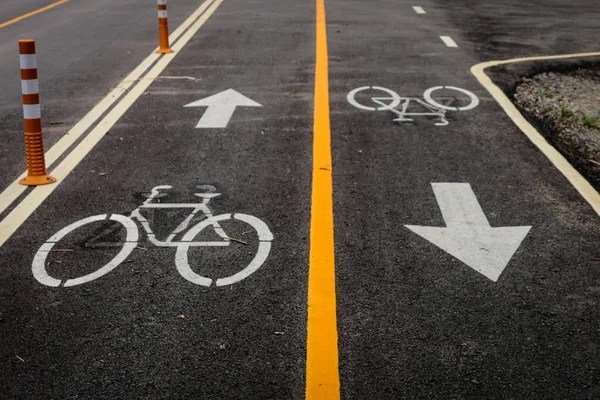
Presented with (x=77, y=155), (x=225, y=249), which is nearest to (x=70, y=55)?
(x=77, y=155)

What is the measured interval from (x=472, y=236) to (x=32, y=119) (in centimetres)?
381

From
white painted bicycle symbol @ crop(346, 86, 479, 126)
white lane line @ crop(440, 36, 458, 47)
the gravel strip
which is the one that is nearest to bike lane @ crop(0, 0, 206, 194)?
white painted bicycle symbol @ crop(346, 86, 479, 126)

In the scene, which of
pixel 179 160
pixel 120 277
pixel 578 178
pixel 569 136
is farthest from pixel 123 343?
pixel 569 136

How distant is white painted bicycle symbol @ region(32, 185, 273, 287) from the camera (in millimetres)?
5191

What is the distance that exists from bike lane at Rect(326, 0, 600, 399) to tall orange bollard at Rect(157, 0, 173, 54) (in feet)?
14.4

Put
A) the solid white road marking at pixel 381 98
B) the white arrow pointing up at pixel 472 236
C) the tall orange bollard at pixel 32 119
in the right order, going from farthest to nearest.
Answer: the solid white road marking at pixel 381 98
the tall orange bollard at pixel 32 119
the white arrow pointing up at pixel 472 236

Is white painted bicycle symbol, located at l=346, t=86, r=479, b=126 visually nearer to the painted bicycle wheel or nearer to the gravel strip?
the gravel strip

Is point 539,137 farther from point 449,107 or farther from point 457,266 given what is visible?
point 457,266

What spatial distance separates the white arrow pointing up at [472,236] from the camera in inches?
216

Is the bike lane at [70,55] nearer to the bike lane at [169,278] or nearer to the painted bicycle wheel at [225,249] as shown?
the bike lane at [169,278]

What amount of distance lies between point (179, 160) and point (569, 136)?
14.0ft

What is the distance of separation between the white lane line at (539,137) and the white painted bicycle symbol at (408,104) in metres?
0.41

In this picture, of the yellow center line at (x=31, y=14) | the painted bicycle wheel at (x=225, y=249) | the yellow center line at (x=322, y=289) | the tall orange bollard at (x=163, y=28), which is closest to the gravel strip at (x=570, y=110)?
the yellow center line at (x=322, y=289)

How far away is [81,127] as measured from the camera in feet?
28.8
